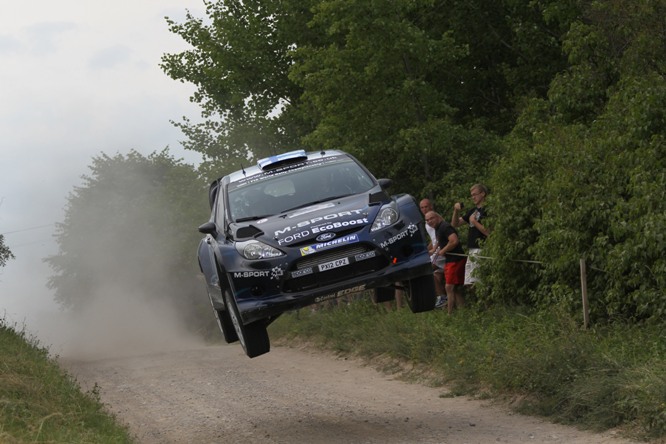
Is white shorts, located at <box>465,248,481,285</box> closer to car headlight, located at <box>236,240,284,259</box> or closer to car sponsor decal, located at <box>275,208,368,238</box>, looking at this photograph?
car sponsor decal, located at <box>275,208,368,238</box>

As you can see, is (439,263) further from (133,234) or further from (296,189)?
(133,234)

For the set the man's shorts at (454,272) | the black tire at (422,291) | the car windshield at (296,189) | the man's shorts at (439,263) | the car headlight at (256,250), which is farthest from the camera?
the man's shorts at (439,263)

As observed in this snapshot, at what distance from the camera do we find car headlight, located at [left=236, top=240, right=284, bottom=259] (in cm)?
1082

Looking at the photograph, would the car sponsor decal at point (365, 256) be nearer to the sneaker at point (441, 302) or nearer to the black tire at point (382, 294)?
the black tire at point (382, 294)

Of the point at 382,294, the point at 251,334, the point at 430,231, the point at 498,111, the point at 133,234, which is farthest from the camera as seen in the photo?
the point at 133,234

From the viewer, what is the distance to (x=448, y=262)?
17.2 meters

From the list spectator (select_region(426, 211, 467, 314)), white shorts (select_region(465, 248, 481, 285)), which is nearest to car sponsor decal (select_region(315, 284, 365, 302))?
spectator (select_region(426, 211, 467, 314))

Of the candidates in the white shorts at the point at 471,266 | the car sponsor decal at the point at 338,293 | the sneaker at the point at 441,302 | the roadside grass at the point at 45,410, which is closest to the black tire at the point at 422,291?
the car sponsor decal at the point at 338,293

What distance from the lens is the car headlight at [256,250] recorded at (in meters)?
10.8

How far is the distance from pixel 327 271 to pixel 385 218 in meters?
0.84

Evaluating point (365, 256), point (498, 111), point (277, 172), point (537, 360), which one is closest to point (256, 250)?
point (365, 256)

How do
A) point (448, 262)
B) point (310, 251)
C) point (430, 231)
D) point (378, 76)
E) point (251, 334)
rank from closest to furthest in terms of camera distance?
point (310, 251), point (251, 334), point (448, 262), point (430, 231), point (378, 76)

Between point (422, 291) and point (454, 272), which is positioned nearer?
point (422, 291)

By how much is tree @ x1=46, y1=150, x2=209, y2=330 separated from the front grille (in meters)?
32.4
